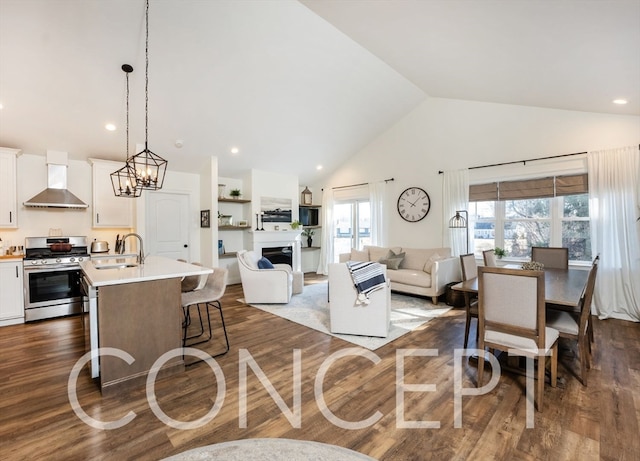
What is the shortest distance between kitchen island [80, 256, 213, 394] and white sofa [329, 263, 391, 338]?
1.51 metres

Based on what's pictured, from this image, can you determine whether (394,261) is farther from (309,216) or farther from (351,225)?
(309,216)

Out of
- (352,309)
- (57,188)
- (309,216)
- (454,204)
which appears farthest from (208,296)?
(309,216)

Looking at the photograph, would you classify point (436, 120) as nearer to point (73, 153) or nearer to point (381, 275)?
point (381, 275)

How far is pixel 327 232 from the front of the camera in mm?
7871

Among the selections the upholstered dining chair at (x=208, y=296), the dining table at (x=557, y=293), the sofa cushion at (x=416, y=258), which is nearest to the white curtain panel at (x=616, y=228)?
the dining table at (x=557, y=293)

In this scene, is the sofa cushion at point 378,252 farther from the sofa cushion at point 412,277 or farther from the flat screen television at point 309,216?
the flat screen television at point 309,216

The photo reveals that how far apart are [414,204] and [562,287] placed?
12.2ft

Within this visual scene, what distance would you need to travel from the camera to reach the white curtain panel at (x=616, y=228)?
154 inches

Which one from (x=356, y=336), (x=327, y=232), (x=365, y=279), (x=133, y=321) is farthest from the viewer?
(x=327, y=232)

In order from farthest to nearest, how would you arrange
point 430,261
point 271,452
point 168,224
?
point 168,224
point 430,261
point 271,452

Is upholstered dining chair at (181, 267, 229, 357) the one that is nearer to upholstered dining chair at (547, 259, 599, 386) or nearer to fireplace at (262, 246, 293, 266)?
upholstered dining chair at (547, 259, 599, 386)

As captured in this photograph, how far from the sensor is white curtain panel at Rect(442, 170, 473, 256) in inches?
216

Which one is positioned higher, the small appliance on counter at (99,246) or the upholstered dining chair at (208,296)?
the small appliance on counter at (99,246)

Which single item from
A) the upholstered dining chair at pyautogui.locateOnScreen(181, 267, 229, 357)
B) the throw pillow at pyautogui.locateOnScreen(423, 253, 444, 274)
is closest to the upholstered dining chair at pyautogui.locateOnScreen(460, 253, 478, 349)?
the throw pillow at pyautogui.locateOnScreen(423, 253, 444, 274)
